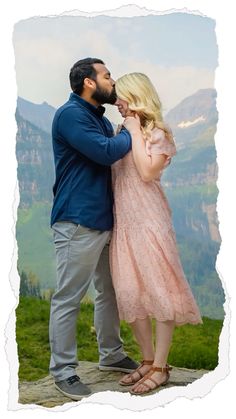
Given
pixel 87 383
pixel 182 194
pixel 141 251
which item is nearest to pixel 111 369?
pixel 87 383

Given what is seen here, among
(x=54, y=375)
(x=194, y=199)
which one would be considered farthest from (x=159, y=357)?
(x=194, y=199)

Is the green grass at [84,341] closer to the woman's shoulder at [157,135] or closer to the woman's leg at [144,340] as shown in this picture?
the woman's leg at [144,340]

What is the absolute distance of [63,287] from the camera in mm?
4020

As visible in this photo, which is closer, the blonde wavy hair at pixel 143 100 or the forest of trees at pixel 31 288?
the blonde wavy hair at pixel 143 100

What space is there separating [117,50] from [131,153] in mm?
672

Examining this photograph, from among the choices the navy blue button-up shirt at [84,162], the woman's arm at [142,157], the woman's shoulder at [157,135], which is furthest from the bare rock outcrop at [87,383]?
the woman's shoulder at [157,135]

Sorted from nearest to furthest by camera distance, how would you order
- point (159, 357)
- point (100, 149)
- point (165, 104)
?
point (100, 149) < point (159, 357) < point (165, 104)

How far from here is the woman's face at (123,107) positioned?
13.3 feet

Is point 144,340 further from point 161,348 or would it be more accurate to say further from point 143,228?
point 143,228

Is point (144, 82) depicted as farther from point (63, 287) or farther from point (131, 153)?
point (63, 287)

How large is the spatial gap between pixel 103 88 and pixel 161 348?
3.77 ft

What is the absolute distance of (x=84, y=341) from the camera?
473cm

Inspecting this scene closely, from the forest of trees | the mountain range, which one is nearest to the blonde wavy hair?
the mountain range

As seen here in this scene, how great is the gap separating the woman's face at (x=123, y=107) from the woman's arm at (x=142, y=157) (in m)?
0.07
